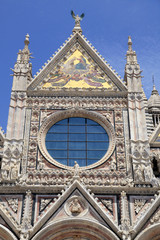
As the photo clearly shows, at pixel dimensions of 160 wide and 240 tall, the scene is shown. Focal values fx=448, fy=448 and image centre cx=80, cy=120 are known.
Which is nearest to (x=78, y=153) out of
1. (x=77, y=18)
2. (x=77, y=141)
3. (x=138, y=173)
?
(x=77, y=141)

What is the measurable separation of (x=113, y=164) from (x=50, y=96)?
14.4ft

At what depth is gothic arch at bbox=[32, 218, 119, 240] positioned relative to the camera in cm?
1538

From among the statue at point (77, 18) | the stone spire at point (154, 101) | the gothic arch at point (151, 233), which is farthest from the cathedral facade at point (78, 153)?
the stone spire at point (154, 101)

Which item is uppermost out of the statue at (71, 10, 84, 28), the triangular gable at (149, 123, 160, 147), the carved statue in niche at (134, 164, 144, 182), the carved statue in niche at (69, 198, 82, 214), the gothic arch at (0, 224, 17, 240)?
Result: the statue at (71, 10, 84, 28)

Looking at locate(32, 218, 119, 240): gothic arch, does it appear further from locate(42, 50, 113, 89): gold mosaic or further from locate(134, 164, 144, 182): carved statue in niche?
locate(42, 50, 113, 89): gold mosaic

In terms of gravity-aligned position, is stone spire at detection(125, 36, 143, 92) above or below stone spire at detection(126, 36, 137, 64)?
below

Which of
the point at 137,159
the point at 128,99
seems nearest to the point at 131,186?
the point at 137,159

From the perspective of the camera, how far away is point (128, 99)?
19.3 meters

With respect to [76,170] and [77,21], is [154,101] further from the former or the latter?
[76,170]

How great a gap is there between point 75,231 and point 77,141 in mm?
4100

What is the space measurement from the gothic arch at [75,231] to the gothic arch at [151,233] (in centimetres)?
98

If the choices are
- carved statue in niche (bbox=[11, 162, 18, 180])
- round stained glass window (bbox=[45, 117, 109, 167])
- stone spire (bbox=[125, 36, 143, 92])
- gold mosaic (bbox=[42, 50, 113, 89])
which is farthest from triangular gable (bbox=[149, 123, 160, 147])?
carved statue in niche (bbox=[11, 162, 18, 180])

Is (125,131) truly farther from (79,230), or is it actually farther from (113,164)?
(79,230)

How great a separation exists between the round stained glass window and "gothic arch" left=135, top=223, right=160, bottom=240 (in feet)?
12.1
